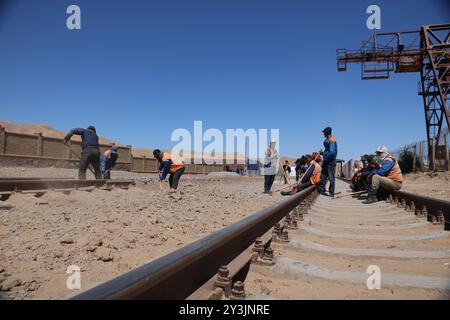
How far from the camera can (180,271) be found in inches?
72.4

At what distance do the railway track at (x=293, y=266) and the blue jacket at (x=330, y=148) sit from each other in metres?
5.20

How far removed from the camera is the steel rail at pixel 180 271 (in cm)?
142

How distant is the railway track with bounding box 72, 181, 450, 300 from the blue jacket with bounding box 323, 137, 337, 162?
5.20 m

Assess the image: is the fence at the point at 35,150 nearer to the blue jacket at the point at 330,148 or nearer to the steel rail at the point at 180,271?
the blue jacket at the point at 330,148

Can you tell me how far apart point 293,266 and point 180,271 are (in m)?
1.14

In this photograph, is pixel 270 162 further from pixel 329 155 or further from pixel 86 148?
pixel 86 148

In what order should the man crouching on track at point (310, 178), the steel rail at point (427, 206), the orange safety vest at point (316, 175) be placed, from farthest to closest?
the orange safety vest at point (316, 175), the man crouching on track at point (310, 178), the steel rail at point (427, 206)

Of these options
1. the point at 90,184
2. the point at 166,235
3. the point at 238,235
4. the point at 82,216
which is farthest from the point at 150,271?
the point at 90,184

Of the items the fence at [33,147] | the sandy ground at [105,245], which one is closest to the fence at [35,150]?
the fence at [33,147]

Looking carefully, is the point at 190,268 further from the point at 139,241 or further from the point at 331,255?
the point at 139,241

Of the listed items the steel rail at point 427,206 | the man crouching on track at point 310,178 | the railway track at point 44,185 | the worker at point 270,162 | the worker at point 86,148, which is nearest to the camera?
the steel rail at point 427,206

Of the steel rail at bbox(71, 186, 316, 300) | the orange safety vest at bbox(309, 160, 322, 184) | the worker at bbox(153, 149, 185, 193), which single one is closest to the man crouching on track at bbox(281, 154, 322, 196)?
the orange safety vest at bbox(309, 160, 322, 184)

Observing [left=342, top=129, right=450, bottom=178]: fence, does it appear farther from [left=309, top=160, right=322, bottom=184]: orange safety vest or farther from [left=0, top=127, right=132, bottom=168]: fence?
[left=0, top=127, right=132, bottom=168]: fence

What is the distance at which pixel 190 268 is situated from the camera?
6.40 feet
